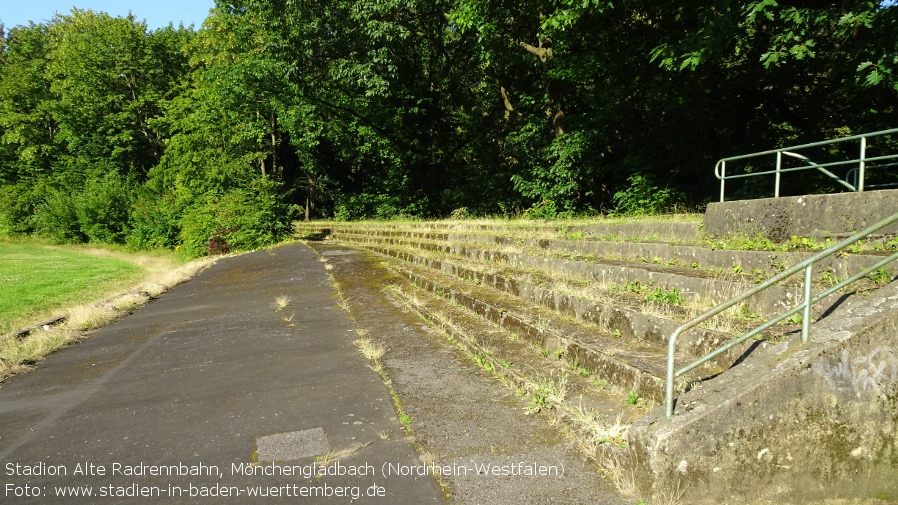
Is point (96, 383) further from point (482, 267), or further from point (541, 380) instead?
point (482, 267)

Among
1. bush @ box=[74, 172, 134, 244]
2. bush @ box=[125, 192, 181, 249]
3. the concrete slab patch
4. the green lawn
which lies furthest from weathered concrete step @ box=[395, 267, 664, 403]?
bush @ box=[74, 172, 134, 244]

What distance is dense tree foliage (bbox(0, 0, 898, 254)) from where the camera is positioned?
39.0 ft

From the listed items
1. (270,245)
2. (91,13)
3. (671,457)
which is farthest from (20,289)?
(91,13)

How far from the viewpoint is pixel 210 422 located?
436cm

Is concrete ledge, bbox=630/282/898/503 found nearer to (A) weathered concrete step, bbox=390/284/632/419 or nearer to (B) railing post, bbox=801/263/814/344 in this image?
(B) railing post, bbox=801/263/814/344

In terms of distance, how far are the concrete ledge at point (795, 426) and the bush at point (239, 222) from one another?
21.4 m

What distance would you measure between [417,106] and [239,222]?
980 centimetres

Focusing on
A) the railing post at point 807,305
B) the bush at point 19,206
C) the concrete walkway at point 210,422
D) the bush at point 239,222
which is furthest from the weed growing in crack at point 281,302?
the bush at point 19,206

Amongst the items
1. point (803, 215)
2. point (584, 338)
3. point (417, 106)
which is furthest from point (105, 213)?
point (803, 215)

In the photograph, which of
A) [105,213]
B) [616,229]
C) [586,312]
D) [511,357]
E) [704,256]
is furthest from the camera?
[105,213]

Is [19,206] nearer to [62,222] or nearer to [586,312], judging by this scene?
[62,222]

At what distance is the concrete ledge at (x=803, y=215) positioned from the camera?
4871 millimetres

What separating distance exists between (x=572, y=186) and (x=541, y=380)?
12485 millimetres

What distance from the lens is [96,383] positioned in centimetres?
579
